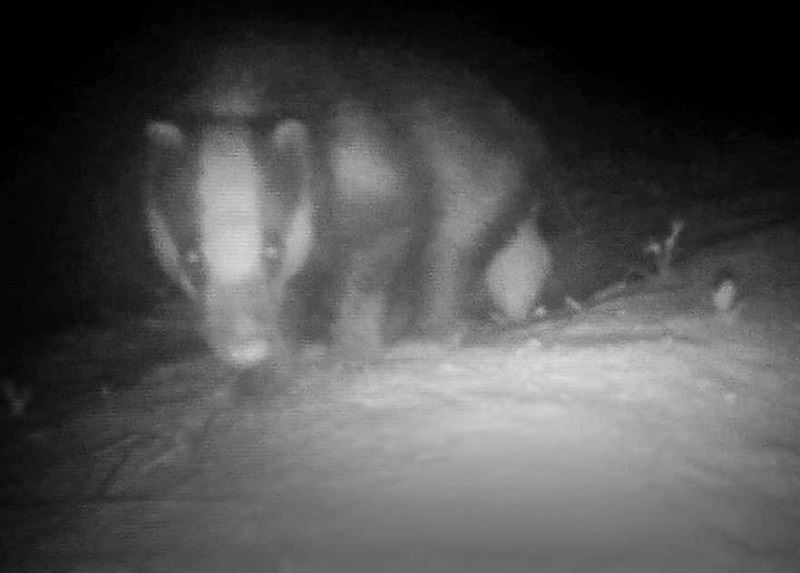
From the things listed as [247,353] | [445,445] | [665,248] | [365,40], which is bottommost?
[445,445]

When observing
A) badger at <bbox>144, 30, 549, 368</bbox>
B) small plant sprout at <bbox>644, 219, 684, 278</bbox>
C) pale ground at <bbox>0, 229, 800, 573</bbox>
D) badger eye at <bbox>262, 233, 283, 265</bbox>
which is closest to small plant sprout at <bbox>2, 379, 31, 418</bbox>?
pale ground at <bbox>0, 229, 800, 573</bbox>

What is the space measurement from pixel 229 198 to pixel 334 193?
145mm

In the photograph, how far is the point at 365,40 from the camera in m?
1.00

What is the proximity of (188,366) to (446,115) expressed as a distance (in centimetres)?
50

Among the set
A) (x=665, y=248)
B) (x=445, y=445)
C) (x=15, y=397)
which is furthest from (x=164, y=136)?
(x=665, y=248)

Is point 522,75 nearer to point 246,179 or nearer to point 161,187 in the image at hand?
point 246,179

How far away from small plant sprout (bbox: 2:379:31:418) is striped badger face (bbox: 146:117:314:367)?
0.80 feet

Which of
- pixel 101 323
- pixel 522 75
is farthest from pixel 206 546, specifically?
pixel 522 75

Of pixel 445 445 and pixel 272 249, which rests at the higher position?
pixel 272 249

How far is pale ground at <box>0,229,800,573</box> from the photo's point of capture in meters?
0.89

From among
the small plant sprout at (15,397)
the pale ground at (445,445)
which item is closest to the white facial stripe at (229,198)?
the pale ground at (445,445)

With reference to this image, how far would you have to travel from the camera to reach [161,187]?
1.01 m

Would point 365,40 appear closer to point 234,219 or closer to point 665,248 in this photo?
point 234,219

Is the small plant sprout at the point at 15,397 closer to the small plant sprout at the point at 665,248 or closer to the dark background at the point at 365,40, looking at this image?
the dark background at the point at 365,40
